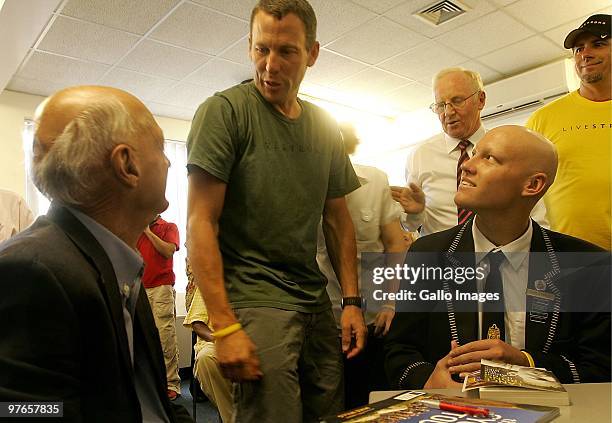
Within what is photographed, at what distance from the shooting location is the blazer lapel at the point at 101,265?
0.72 m

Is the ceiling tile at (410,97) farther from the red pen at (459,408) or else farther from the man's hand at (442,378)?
the red pen at (459,408)

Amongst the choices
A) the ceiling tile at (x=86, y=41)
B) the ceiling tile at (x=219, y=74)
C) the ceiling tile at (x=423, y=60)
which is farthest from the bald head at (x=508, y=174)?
the ceiling tile at (x=219, y=74)

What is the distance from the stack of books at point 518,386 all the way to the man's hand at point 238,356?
44 centimetres

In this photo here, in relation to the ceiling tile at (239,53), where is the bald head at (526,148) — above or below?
below

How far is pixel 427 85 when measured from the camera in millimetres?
4945

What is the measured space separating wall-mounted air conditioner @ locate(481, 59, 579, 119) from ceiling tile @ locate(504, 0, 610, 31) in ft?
2.38

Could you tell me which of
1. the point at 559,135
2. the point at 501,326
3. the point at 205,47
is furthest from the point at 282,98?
the point at 205,47

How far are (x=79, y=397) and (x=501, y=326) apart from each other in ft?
2.87

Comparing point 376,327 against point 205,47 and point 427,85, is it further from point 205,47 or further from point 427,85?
point 427,85

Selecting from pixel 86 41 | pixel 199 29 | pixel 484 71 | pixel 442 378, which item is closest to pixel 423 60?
pixel 484 71

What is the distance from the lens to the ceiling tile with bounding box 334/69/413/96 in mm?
4637

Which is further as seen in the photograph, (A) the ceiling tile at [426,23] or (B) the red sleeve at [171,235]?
(B) the red sleeve at [171,235]

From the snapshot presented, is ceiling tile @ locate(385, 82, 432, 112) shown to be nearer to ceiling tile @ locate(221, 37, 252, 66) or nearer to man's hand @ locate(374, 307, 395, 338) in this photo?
ceiling tile @ locate(221, 37, 252, 66)

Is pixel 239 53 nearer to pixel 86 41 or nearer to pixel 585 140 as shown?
pixel 86 41
